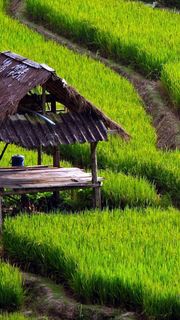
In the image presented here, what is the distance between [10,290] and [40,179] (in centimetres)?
261

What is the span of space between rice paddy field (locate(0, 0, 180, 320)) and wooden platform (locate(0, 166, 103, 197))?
333mm

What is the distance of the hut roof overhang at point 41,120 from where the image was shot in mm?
11477

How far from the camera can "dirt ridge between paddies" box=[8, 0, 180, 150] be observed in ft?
49.4

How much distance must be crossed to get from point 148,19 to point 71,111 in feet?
27.9

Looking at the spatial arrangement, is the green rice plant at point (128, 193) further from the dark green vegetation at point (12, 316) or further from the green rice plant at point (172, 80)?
the dark green vegetation at point (12, 316)

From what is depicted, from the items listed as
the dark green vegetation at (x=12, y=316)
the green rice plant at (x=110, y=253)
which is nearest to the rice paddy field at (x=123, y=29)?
the green rice plant at (x=110, y=253)

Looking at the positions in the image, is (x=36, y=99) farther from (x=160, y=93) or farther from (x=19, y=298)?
(x=160, y=93)

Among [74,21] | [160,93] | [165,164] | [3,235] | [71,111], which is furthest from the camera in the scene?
[74,21]

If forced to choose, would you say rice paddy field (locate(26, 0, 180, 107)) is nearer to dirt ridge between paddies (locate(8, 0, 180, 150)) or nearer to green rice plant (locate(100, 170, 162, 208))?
dirt ridge between paddies (locate(8, 0, 180, 150))

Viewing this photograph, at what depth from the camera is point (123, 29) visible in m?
18.9

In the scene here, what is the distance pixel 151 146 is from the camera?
14.3m

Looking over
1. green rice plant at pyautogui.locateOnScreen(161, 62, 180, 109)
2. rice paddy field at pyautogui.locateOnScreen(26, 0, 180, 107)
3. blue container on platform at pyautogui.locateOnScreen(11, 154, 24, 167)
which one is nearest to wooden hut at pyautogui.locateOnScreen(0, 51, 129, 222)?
blue container on platform at pyautogui.locateOnScreen(11, 154, 24, 167)

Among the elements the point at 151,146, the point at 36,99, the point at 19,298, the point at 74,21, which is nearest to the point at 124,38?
the point at 74,21

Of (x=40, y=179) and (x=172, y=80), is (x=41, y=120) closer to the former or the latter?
(x=40, y=179)
